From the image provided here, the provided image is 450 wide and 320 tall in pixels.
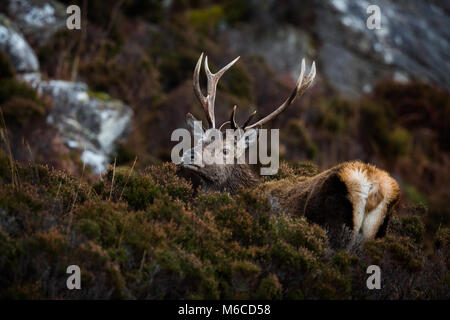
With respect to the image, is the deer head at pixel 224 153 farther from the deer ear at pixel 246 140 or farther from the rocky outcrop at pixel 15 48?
the rocky outcrop at pixel 15 48

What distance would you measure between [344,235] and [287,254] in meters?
0.75

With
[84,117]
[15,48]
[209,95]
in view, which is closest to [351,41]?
[84,117]

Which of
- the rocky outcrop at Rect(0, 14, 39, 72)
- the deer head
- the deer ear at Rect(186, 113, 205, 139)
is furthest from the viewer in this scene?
the rocky outcrop at Rect(0, 14, 39, 72)

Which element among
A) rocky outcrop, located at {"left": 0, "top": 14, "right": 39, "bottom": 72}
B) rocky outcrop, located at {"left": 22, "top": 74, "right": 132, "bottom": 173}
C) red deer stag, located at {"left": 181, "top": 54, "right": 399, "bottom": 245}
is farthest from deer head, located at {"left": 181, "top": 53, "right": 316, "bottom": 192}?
rocky outcrop, located at {"left": 0, "top": 14, "right": 39, "bottom": 72}

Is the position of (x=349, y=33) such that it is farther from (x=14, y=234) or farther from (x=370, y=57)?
(x=14, y=234)

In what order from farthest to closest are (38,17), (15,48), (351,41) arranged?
1. (351,41)
2. (38,17)
3. (15,48)

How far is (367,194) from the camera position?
4.51 metres

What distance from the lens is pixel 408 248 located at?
4.58m

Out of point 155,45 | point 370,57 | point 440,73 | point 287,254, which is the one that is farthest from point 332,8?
point 287,254

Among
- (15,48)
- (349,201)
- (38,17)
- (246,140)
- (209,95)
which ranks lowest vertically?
(349,201)

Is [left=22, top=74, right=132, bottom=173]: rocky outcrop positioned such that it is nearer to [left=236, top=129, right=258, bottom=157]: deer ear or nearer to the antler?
the antler

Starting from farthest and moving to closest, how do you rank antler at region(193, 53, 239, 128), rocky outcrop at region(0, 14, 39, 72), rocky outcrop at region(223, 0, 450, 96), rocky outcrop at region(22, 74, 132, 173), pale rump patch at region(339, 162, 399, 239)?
rocky outcrop at region(223, 0, 450, 96) < rocky outcrop at region(0, 14, 39, 72) < rocky outcrop at region(22, 74, 132, 173) < antler at region(193, 53, 239, 128) < pale rump patch at region(339, 162, 399, 239)

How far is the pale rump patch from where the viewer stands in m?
4.49

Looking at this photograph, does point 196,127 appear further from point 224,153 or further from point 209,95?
point 224,153
